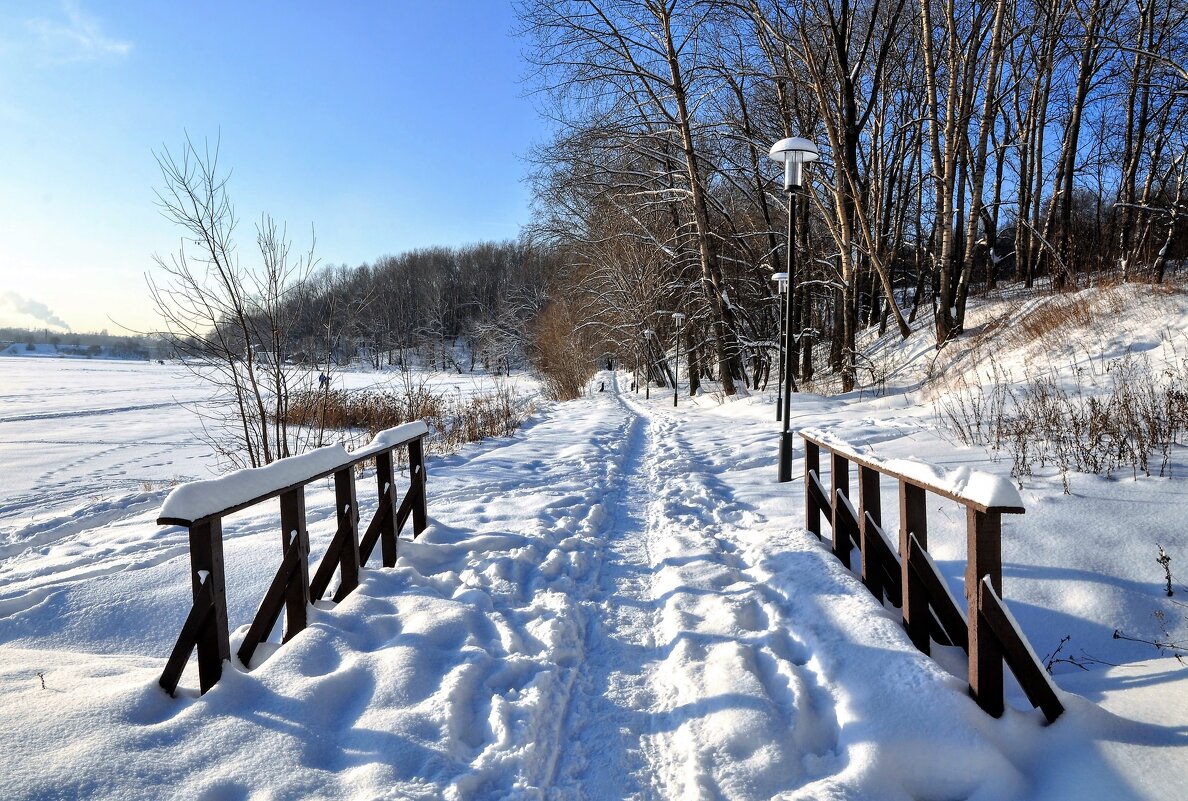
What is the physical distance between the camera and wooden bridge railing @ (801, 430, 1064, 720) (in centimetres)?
233

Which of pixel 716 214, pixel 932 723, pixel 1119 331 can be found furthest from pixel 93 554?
pixel 716 214

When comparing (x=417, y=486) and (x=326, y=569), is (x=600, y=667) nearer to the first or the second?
(x=326, y=569)

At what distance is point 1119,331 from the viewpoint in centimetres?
920

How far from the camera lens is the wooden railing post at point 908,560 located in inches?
120

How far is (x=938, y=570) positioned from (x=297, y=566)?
3.16 metres

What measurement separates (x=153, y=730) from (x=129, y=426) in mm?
19350

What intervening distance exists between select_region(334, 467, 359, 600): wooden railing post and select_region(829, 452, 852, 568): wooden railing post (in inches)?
126

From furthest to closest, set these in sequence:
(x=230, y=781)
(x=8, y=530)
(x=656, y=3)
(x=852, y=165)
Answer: (x=656, y=3) < (x=852, y=165) < (x=8, y=530) < (x=230, y=781)

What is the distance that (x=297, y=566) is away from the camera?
3.14 metres

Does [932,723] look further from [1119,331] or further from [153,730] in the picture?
[1119,331]

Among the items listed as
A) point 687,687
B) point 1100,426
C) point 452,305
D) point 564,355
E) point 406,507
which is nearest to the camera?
point 687,687

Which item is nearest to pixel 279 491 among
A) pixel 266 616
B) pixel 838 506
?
pixel 266 616

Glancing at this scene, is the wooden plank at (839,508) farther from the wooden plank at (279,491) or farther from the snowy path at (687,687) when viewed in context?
the wooden plank at (279,491)

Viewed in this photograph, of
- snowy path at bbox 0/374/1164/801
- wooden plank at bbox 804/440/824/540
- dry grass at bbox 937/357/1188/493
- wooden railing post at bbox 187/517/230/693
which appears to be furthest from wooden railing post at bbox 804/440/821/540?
wooden railing post at bbox 187/517/230/693
